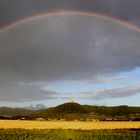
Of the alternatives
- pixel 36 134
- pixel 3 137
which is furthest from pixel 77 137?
pixel 3 137

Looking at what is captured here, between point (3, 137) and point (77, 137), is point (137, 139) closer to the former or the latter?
point (77, 137)

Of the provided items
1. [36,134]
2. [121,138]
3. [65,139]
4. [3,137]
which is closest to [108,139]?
[121,138]

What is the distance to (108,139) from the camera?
2598 inches

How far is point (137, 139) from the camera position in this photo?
65375 millimetres

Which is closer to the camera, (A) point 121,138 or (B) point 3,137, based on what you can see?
(B) point 3,137

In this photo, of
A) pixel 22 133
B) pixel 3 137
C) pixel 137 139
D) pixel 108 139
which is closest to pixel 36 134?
pixel 22 133

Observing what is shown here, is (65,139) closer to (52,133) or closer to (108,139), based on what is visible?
(52,133)

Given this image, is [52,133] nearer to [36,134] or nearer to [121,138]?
[36,134]

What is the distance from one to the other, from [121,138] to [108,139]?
3548 millimetres

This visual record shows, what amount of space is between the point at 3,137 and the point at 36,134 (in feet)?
22.5

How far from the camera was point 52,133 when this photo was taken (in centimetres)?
6669

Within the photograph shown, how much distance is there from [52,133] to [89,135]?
24.5 ft

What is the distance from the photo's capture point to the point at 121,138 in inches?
2680

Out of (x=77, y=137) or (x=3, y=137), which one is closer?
(x=3, y=137)
